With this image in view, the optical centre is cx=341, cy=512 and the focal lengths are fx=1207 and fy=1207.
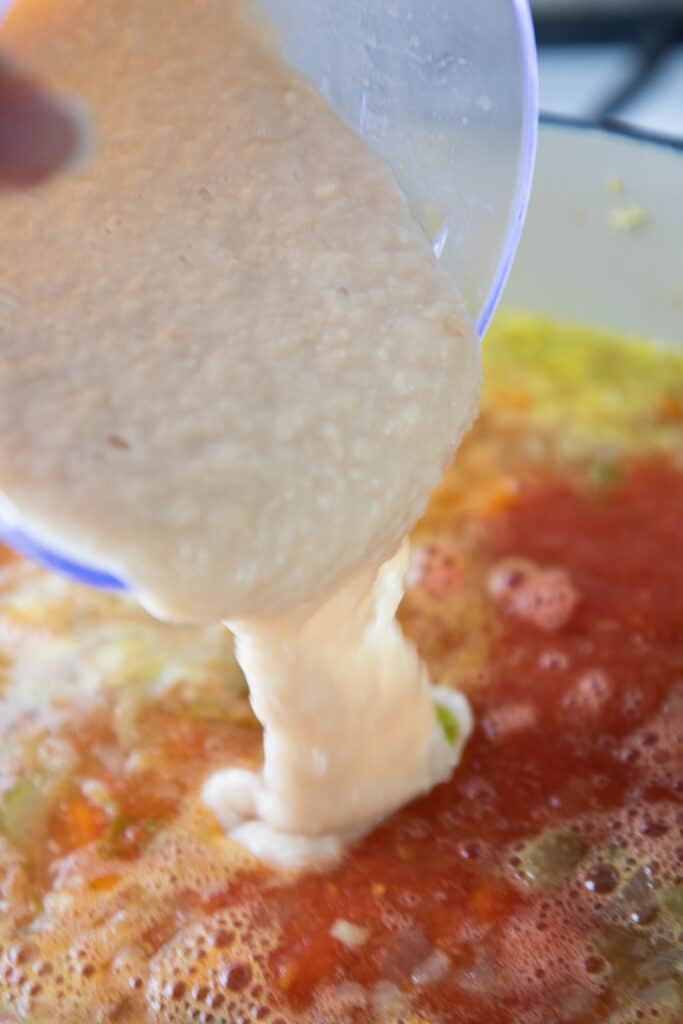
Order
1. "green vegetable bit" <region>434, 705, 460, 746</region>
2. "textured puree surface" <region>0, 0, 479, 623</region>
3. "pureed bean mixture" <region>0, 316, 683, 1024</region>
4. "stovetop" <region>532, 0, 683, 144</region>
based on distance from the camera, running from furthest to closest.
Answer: "stovetop" <region>532, 0, 683, 144</region> → "green vegetable bit" <region>434, 705, 460, 746</region> → "pureed bean mixture" <region>0, 316, 683, 1024</region> → "textured puree surface" <region>0, 0, 479, 623</region>

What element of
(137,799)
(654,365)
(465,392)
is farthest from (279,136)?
(654,365)

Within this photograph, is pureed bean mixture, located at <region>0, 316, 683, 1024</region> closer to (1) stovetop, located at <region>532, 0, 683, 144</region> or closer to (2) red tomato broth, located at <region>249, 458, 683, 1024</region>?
(2) red tomato broth, located at <region>249, 458, 683, 1024</region>

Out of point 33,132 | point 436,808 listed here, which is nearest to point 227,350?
point 33,132

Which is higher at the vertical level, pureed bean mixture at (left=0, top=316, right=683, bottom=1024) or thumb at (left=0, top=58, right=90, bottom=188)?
thumb at (left=0, top=58, right=90, bottom=188)

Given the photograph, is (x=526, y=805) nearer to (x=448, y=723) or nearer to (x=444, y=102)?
(x=448, y=723)

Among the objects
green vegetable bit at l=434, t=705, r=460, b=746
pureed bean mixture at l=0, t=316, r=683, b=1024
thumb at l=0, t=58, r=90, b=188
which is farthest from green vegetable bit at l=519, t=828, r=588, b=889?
thumb at l=0, t=58, r=90, b=188
